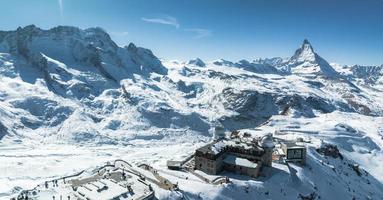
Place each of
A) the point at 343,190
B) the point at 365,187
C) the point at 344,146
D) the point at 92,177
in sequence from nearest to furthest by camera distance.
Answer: the point at 92,177
the point at 343,190
the point at 365,187
the point at 344,146

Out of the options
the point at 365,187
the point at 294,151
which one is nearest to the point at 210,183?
the point at 294,151

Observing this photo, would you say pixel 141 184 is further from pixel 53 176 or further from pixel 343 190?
pixel 53 176

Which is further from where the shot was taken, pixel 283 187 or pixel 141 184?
pixel 283 187

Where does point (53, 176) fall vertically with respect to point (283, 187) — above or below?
below

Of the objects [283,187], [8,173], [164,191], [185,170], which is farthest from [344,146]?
[8,173]

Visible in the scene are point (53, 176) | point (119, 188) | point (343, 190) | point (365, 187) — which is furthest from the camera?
point (53, 176)

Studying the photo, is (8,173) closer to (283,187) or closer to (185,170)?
(185,170)
